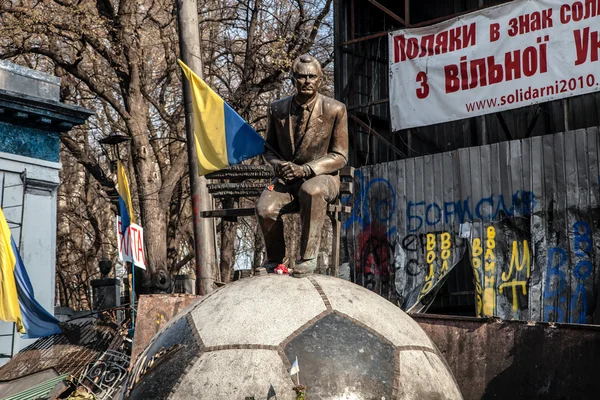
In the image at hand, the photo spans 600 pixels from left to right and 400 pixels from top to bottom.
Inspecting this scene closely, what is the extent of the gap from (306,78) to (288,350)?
193cm

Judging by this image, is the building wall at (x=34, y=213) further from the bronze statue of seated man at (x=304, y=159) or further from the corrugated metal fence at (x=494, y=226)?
the bronze statue of seated man at (x=304, y=159)

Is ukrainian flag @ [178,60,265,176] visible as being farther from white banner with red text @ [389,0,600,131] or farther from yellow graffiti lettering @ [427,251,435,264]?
white banner with red text @ [389,0,600,131]

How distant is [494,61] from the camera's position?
1400cm

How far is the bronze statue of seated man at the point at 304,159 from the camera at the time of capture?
5.24 meters

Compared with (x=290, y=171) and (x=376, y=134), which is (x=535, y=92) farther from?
(x=290, y=171)

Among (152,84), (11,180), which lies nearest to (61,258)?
(152,84)

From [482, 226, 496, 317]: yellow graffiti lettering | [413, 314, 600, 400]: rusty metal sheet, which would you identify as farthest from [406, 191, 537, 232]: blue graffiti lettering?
[413, 314, 600, 400]: rusty metal sheet

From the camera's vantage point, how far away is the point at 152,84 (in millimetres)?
24562

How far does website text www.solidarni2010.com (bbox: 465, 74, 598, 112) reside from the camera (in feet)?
42.6

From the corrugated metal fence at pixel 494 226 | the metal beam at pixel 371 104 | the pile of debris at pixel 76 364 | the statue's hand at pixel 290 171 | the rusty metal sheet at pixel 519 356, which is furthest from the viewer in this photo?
the metal beam at pixel 371 104

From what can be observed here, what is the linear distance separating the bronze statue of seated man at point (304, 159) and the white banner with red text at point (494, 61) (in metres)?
8.37

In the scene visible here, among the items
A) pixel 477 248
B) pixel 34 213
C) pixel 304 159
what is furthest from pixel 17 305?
pixel 304 159

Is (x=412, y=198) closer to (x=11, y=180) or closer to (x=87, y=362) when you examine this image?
(x=87, y=362)

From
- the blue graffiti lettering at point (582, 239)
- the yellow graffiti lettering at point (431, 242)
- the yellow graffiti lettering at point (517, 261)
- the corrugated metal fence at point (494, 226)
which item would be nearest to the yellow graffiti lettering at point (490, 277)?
the corrugated metal fence at point (494, 226)
